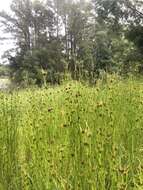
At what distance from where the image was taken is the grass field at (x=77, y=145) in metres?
2.57

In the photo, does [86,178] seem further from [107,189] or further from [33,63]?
[33,63]

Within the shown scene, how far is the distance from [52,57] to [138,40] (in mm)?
14740

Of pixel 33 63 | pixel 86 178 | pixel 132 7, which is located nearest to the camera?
pixel 86 178

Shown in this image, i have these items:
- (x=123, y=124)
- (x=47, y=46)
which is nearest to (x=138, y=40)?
(x=123, y=124)

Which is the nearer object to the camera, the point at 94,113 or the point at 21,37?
the point at 94,113

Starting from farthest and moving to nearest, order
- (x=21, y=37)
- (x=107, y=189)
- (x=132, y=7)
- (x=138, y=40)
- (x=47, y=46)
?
(x=21, y=37), (x=47, y=46), (x=132, y=7), (x=138, y=40), (x=107, y=189)

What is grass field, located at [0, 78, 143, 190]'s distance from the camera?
2.57m

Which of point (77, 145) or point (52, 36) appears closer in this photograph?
point (77, 145)

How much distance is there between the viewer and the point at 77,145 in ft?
10.1

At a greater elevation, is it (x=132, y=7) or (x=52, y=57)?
(x=132, y=7)

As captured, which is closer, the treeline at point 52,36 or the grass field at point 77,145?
the grass field at point 77,145

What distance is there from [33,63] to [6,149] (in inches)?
999

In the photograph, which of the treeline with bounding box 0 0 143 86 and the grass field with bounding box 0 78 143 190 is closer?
the grass field with bounding box 0 78 143 190

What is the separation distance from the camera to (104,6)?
1908 cm
